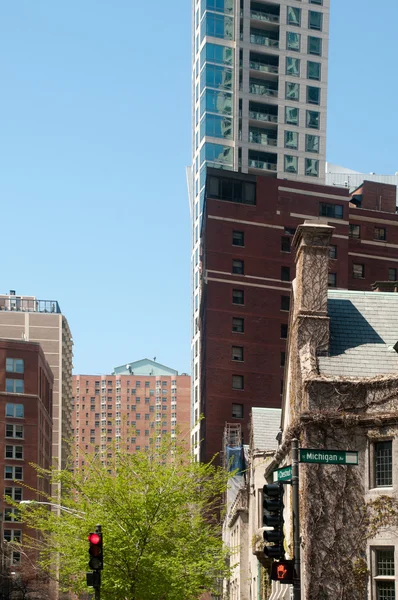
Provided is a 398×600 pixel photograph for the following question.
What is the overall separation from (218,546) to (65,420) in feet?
493

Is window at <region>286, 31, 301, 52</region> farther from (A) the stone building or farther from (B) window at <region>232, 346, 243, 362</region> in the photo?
(A) the stone building

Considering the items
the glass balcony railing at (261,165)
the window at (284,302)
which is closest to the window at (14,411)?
the window at (284,302)

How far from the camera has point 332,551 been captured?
1328 inches

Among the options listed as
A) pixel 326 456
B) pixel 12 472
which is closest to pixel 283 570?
pixel 326 456

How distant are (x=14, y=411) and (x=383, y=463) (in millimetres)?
111347

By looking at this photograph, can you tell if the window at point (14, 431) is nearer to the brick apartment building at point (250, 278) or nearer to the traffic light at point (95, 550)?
the brick apartment building at point (250, 278)

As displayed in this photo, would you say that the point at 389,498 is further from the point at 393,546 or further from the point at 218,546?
the point at 218,546

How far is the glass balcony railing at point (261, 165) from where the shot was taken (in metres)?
131

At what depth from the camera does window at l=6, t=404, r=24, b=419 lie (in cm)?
14062

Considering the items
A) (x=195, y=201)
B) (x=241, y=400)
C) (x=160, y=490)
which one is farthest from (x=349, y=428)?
(x=195, y=201)

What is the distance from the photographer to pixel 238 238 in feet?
383

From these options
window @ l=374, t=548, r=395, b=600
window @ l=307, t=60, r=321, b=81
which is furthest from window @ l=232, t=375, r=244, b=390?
window @ l=374, t=548, r=395, b=600

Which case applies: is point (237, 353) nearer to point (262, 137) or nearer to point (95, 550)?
point (262, 137)

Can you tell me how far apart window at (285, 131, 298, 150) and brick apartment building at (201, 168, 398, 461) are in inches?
483
